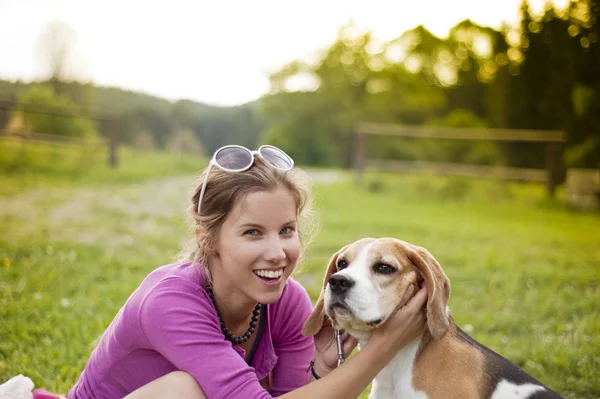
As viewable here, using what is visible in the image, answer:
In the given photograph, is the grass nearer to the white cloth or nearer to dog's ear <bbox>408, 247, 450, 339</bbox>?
the white cloth

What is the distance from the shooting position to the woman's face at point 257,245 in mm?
2844

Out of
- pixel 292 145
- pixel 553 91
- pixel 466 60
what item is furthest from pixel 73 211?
pixel 466 60

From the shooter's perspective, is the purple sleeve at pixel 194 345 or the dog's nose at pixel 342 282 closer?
the purple sleeve at pixel 194 345

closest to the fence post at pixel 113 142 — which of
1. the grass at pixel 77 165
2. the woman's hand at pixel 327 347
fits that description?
the grass at pixel 77 165

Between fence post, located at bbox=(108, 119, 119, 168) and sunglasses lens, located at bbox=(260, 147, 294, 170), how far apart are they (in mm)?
15660

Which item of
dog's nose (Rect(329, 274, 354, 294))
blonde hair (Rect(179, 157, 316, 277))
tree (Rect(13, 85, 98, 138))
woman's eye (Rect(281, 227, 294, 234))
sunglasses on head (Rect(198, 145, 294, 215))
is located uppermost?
tree (Rect(13, 85, 98, 138))

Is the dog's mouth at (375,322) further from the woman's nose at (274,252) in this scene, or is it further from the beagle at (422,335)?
the woman's nose at (274,252)

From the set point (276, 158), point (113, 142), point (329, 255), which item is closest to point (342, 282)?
point (276, 158)

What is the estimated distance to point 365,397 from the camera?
397 centimetres

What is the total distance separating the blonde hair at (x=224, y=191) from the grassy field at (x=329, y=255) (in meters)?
0.40

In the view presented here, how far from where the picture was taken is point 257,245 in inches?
112

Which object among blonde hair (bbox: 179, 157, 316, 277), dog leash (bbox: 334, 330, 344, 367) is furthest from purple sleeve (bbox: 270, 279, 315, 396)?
blonde hair (bbox: 179, 157, 316, 277)

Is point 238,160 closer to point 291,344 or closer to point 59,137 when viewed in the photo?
point 291,344

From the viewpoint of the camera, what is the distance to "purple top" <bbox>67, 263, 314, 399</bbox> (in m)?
2.63
